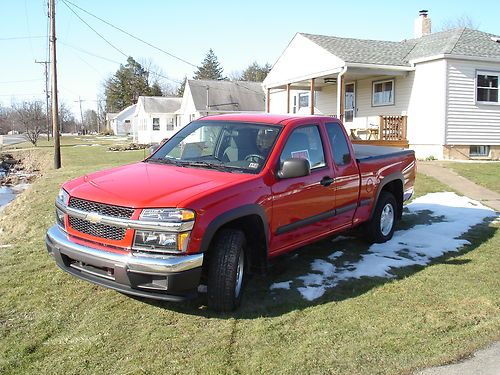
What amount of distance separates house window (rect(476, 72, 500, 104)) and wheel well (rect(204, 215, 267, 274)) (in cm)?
1621

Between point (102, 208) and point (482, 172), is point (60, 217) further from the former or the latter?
point (482, 172)

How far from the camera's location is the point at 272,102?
3269cm

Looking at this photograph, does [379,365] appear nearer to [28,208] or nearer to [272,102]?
[28,208]

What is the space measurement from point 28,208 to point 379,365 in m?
11.4

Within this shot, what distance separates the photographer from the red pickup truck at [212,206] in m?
3.98

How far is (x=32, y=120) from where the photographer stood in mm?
55406

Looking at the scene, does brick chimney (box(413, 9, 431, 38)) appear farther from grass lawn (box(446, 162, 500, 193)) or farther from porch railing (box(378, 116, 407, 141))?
grass lawn (box(446, 162, 500, 193))

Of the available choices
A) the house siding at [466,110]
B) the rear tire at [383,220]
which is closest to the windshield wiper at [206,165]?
the rear tire at [383,220]

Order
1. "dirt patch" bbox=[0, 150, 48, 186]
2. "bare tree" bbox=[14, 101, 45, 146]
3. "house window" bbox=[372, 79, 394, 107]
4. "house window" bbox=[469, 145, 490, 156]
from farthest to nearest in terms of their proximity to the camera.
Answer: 1. "bare tree" bbox=[14, 101, 45, 146]
2. "dirt patch" bbox=[0, 150, 48, 186]
3. "house window" bbox=[372, 79, 394, 107]
4. "house window" bbox=[469, 145, 490, 156]

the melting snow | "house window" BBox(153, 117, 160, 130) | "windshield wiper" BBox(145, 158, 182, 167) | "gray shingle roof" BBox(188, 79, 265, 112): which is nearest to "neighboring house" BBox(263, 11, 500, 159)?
the melting snow

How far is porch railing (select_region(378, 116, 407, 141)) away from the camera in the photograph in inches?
744

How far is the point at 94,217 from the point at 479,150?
17.9 m

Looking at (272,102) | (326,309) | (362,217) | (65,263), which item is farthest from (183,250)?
(272,102)

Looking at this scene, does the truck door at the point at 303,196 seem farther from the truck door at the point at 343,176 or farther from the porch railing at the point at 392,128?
the porch railing at the point at 392,128
